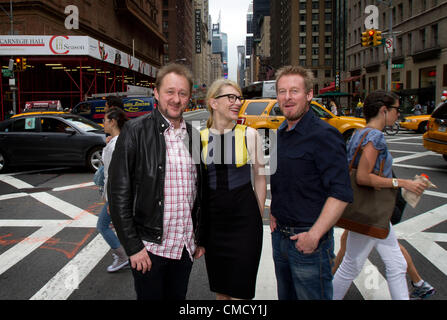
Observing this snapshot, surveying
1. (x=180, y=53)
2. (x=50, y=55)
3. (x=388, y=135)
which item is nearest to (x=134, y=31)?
(x=50, y=55)

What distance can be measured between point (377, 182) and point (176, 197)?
154 cm

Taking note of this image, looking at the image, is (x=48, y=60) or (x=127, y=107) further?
(x=48, y=60)

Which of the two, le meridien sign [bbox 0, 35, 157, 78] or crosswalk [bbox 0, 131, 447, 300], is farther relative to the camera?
le meridien sign [bbox 0, 35, 157, 78]

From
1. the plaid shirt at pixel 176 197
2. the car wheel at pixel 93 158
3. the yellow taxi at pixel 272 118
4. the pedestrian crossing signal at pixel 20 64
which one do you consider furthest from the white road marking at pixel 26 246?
the pedestrian crossing signal at pixel 20 64

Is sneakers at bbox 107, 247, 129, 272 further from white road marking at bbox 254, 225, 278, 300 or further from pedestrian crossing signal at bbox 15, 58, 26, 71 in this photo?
pedestrian crossing signal at bbox 15, 58, 26, 71

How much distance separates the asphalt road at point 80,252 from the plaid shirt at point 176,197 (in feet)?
2.17

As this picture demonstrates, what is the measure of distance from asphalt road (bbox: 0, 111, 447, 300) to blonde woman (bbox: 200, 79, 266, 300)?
26.1 inches

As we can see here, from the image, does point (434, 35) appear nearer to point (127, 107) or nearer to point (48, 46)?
point (127, 107)

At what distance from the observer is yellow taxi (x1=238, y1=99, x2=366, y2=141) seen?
13305 millimetres

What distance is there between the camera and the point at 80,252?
488 cm

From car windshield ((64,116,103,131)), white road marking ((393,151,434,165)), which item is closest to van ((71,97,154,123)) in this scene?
car windshield ((64,116,103,131))

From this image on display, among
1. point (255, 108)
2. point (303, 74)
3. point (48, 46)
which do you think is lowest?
point (303, 74)

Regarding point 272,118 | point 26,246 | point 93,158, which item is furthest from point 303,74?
point 272,118
